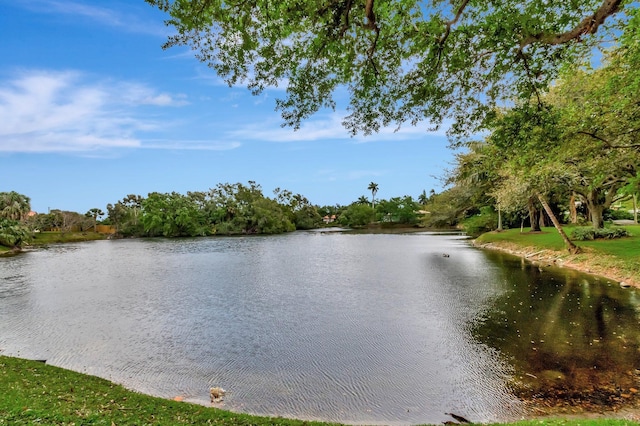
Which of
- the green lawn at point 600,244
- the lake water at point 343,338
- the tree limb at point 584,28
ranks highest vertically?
the tree limb at point 584,28

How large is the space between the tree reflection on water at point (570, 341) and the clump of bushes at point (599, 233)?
10.0 m

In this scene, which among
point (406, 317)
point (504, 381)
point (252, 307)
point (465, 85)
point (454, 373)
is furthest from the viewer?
point (252, 307)

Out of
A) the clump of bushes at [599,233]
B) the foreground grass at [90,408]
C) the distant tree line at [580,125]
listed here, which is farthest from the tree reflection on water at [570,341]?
the clump of bushes at [599,233]

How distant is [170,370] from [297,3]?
888cm

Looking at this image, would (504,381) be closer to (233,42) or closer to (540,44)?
(540,44)

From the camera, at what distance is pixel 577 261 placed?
2228cm

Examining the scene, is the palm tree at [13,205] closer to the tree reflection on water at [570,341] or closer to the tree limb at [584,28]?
the tree reflection on water at [570,341]

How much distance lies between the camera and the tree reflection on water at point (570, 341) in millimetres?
7082

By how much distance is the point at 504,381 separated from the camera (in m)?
7.77

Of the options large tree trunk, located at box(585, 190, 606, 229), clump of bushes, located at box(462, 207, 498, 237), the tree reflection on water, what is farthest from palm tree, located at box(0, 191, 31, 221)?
large tree trunk, located at box(585, 190, 606, 229)

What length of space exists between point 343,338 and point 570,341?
635 cm

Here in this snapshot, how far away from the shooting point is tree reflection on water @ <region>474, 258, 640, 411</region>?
7082mm

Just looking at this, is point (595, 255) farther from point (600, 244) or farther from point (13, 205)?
point (13, 205)

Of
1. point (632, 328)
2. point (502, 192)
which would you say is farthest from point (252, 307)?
point (502, 192)
